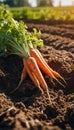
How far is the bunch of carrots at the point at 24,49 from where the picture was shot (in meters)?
7.29

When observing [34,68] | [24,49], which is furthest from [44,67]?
[24,49]

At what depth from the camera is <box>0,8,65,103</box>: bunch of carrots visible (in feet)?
23.9

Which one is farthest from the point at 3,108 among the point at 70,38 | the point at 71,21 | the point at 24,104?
the point at 71,21

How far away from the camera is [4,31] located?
315 inches

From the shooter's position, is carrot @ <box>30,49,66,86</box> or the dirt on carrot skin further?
carrot @ <box>30,49,66,86</box>

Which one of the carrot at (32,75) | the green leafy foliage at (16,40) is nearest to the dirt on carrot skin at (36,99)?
the carrot at (32,75)

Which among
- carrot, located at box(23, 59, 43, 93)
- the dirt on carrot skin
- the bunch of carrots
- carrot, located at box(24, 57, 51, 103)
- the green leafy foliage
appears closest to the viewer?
the dirt on carrot skin

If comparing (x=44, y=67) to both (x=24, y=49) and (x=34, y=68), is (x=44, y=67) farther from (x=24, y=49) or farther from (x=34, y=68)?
(x=24, y=49)

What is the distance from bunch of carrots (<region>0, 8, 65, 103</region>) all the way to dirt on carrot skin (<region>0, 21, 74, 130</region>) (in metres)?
0.16

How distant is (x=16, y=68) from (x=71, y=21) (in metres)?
10.1

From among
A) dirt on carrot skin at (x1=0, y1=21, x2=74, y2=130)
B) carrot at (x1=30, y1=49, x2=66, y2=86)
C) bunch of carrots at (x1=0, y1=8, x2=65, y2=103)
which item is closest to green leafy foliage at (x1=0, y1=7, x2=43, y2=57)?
bunch of carrots at (x1=0, y1=8, x2=65, y2=103)

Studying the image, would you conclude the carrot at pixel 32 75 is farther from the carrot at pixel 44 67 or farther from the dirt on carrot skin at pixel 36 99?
the carrot at pixel 44 67

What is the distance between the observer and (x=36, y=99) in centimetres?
643

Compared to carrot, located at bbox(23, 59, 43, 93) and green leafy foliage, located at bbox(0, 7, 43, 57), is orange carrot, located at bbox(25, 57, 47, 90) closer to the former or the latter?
carrot, located at bbox(23, 59, 43, 93)
